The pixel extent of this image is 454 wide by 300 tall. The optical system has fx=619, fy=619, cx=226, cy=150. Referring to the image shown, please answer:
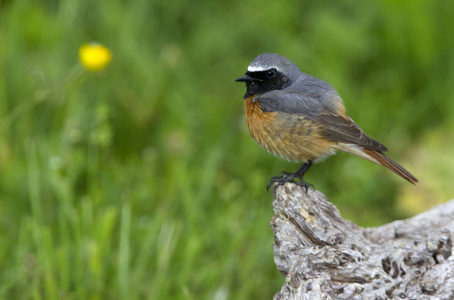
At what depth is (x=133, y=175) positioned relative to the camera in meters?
5.62

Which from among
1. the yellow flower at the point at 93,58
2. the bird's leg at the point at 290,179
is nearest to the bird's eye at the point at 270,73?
the bird's leg at the point at 290,179

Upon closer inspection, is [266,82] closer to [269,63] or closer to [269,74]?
[269,74]

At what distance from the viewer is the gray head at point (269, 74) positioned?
4445 mm

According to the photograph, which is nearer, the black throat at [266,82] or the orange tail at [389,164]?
the orange tail at [389,164]

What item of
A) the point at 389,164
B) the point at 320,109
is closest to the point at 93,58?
the point at 320,109

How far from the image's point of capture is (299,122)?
4.46 metres

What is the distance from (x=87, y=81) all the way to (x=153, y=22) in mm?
1539

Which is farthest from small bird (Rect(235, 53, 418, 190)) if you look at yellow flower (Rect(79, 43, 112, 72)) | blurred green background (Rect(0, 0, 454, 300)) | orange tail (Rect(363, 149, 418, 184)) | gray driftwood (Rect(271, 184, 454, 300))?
yellow flower (Rect(79, 43, 112, 72))

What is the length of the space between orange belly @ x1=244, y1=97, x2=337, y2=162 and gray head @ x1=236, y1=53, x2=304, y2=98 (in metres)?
0.25

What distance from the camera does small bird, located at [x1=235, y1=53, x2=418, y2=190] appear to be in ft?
14.5

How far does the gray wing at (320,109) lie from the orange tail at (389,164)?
0.36 ft

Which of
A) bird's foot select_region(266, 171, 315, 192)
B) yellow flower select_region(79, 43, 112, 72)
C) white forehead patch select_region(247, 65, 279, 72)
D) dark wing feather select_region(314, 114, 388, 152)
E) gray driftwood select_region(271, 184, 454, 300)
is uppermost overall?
yellow flower select_region(79, 43, 112, 72)

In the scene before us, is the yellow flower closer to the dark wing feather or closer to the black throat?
the black throat

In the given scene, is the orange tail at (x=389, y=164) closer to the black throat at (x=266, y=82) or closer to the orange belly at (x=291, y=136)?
the orange belly at (x=291, y=136)
